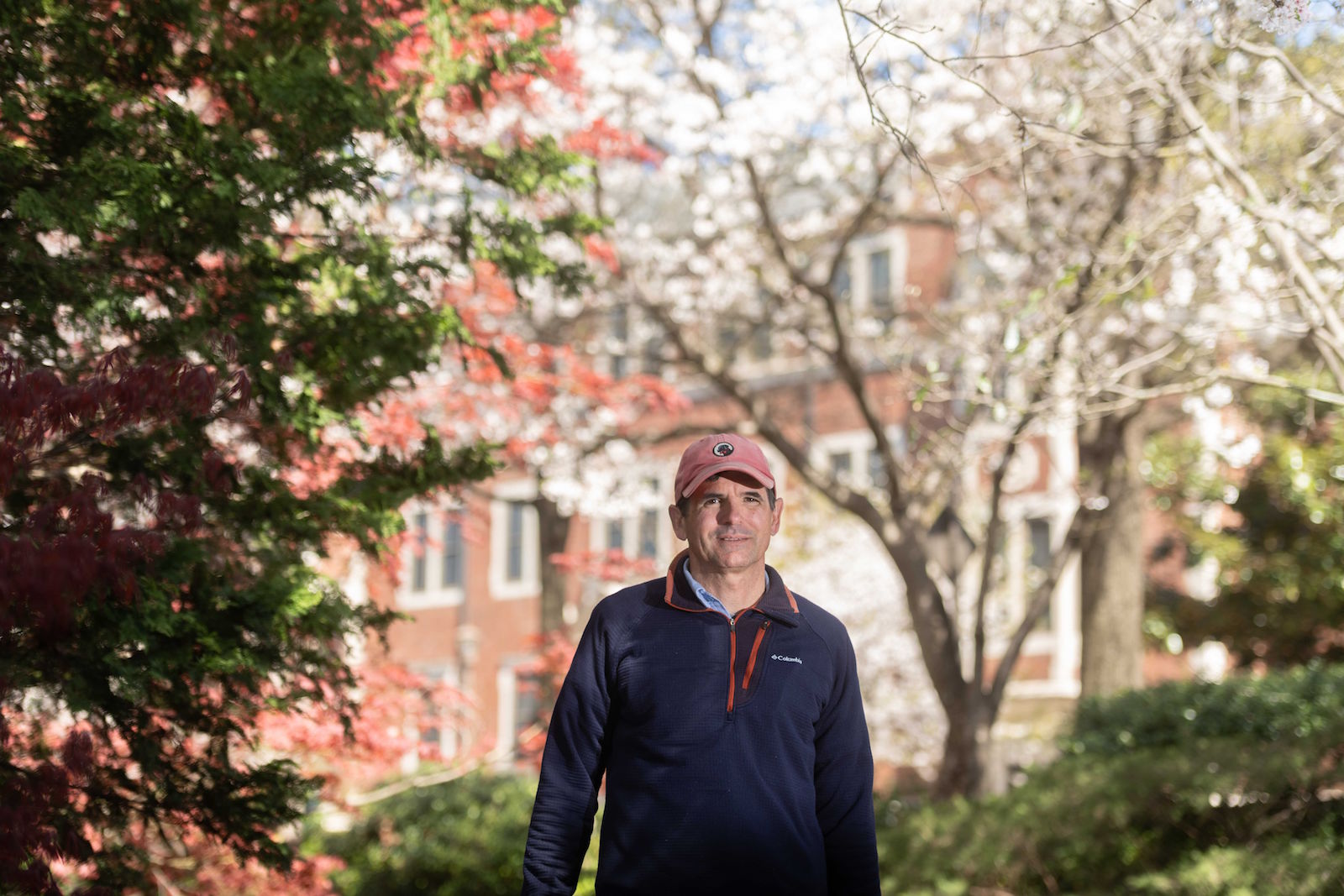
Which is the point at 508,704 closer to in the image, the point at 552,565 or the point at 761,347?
the point at 761,347

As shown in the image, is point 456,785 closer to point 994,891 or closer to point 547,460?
point 547,460

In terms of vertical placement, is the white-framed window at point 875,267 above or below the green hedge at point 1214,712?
above

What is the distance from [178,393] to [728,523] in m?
2.10

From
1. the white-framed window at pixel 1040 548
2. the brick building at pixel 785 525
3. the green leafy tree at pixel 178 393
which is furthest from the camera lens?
the white-framed window at pixel 1040 548

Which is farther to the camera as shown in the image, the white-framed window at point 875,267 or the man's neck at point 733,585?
→ the white-framed window at point 875,267

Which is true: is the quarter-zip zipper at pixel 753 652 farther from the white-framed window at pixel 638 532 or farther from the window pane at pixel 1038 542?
the window pane at pixel 1038 542

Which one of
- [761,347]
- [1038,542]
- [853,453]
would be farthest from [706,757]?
[761,347]

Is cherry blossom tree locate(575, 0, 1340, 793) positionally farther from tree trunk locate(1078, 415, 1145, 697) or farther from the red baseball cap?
the red baseball cap

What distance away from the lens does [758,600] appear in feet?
12.2

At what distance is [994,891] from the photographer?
11008 millimetres

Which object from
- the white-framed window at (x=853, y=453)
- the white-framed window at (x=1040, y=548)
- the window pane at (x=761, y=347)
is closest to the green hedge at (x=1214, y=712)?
the white-framed window at (x=1040, y=548)

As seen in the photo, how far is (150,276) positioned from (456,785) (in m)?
11.8

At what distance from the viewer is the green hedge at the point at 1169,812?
9.31 metres

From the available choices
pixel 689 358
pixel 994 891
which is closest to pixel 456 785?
pixel 689 358
